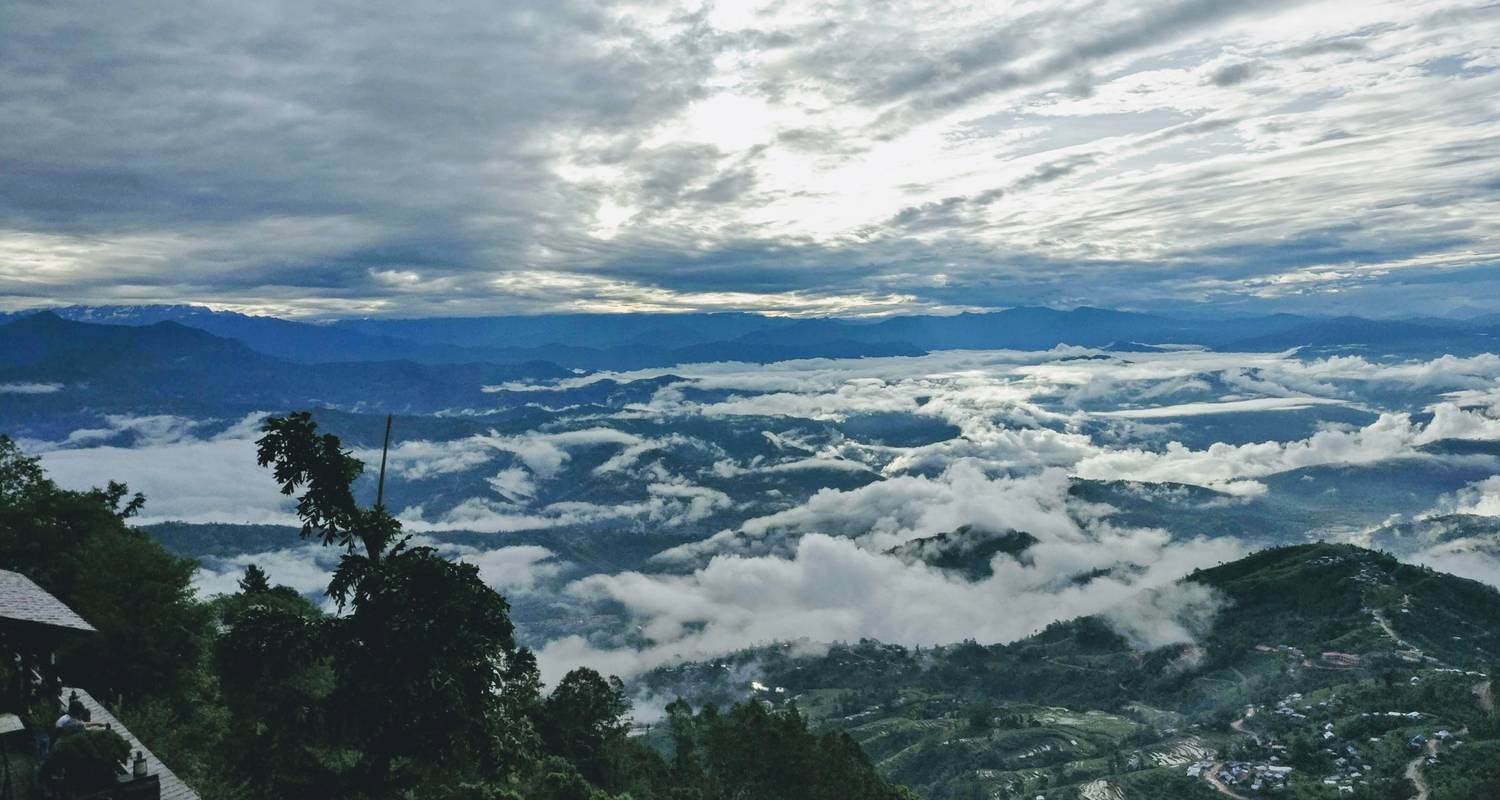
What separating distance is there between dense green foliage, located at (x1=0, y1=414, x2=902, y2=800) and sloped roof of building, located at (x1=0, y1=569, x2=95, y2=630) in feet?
5.41

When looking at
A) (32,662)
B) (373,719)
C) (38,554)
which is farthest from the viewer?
(38,554)

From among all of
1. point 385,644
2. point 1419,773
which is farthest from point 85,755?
point 1419,773

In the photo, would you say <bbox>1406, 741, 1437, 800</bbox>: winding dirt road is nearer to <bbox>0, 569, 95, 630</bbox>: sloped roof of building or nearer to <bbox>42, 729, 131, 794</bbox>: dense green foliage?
<bbox>42, 729, 131, 794</bbox>: dense green foliage

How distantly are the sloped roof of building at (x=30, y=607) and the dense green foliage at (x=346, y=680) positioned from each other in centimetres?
165

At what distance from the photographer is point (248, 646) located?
17172 mm

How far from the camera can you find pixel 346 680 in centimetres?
1644

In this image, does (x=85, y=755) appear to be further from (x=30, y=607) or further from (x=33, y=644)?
(x=30, y=607)

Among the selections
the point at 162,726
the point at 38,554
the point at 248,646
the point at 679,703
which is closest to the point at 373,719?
the point at 248,646

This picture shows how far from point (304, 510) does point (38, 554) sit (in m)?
51.8

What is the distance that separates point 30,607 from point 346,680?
5.25 m

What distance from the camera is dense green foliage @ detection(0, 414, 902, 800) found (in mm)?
16344

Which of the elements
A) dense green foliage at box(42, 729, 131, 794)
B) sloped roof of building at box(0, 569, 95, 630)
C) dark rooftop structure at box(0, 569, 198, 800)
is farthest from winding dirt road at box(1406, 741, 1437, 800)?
sloped roof of building at box(0, 569, 95, 630)

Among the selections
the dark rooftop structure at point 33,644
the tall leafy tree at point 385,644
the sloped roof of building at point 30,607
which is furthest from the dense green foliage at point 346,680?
the sloped roof of building at point 30,607

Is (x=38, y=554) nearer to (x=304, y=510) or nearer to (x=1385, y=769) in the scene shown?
(x=304, y=510)
